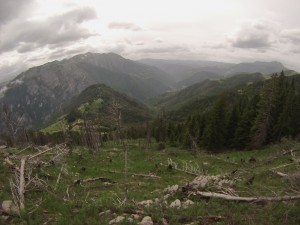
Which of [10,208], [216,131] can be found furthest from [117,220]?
[216,131]

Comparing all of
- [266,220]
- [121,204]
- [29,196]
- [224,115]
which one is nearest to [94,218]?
[121,204]

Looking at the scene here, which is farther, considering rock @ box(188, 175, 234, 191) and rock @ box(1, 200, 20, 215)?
rock @ box(188, 175, 234, 191)

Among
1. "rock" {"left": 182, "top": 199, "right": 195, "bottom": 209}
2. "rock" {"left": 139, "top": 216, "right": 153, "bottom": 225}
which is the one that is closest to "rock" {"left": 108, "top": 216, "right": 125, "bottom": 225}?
"rock" {"left": 139, "top": 216, "right": 153, "bottom": 225}

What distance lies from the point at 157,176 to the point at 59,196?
13.5m

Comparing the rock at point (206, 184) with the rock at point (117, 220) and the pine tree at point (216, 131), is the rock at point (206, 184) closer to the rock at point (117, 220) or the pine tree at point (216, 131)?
the rock at point (117, 220)

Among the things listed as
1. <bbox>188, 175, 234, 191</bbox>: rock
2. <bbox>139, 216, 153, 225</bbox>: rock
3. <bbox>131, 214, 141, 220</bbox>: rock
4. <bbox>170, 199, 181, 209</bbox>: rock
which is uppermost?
<bbox>139, 216, 153, 225</bbox>: rock

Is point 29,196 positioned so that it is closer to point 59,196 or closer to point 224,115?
point 59,196

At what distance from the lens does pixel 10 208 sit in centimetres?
1303

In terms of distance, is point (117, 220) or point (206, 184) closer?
point (117, 220)

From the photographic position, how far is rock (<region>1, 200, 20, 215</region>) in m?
12.8

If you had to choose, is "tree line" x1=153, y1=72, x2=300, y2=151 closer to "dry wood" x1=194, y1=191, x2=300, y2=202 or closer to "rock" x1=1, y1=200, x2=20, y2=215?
"dry wood" x1=194, y1=191, x2=300, y2=202

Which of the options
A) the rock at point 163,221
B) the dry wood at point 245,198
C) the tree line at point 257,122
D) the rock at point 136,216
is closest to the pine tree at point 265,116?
the tree line at point 257,122

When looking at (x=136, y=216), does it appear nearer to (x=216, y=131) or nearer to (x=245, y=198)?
(x=245, y=198)

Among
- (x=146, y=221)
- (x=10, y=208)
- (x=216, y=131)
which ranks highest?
(x=10, y=208)
